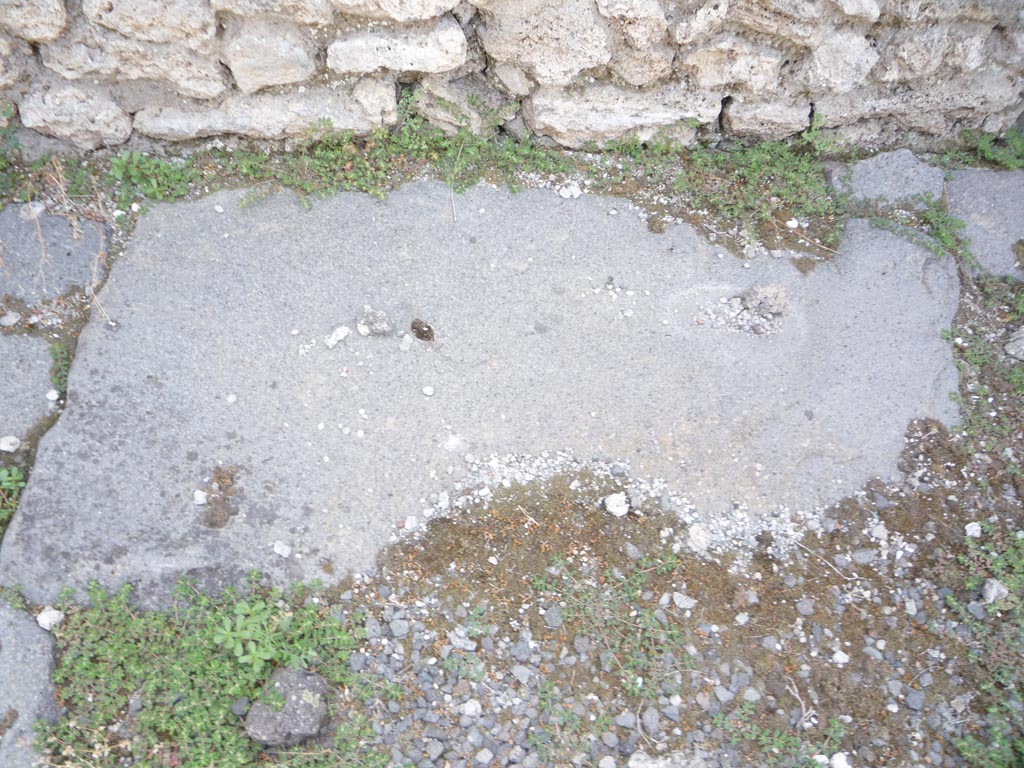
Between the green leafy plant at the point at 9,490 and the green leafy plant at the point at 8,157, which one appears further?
the green leafy plant at the point at 8,157

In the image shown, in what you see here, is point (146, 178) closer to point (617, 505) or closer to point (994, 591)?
point (617, 505)

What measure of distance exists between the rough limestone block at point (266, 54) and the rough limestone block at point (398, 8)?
Result: 0.90 feet

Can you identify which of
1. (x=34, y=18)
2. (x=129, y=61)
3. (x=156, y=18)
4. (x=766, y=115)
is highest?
(x=766, y=115)

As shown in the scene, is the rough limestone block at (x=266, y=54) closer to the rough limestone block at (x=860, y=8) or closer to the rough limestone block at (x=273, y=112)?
the rough limestone block at (x=273, y=112)

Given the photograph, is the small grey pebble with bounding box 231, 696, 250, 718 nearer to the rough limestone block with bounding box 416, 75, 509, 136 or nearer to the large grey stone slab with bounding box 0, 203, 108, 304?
the large grey stone slab with bounding box 0, 203, 108, 304

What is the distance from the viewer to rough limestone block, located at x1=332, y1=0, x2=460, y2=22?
10.9 ft

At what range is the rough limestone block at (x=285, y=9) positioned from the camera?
10.9ft

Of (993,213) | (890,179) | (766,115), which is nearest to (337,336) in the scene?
(766,115)

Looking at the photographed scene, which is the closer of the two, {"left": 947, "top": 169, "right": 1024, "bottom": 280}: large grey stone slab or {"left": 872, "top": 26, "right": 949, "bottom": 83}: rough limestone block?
{"left": 872, "top": 26, "right": 949, "bottom": 83}: rough limestone block

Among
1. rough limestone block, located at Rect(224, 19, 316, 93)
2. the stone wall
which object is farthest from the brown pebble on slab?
rough limestone block, located at Rect(224, 19, 316, 93)

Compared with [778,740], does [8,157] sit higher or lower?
higher

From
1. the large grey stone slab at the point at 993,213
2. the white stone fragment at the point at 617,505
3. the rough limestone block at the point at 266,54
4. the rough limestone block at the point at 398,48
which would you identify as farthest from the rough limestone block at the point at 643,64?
the white stone fragment at the point at 617,505

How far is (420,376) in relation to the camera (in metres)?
3.52

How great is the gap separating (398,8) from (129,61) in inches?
51.1
